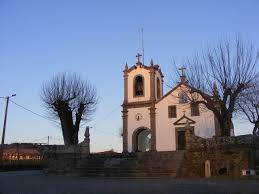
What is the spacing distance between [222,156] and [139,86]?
22.5 m

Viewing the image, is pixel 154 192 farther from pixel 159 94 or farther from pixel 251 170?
pixel 159 94

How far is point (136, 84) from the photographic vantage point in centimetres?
4181

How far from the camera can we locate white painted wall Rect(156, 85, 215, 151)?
36.5 metres

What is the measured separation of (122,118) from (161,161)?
18.6 m

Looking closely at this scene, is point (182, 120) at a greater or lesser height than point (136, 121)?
lesser

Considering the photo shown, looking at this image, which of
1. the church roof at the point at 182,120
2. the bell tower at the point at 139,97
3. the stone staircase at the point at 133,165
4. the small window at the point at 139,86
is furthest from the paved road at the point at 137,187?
the small window at the point at 139,86

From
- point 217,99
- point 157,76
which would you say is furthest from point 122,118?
point 217,99

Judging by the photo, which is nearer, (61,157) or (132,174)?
(132,174)

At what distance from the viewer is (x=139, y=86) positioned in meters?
41.6

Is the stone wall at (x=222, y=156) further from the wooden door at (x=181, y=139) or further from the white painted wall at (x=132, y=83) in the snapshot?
the white painted wall at (x=132, y=83)

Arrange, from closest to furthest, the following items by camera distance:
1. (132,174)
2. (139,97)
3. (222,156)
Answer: (222,156), (132,174), (139,97)

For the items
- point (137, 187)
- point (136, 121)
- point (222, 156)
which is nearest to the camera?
point (137, 187)

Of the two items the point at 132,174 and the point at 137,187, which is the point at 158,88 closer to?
the point at 132,174

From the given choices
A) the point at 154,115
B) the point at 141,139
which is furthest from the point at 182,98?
the point at 141,139
